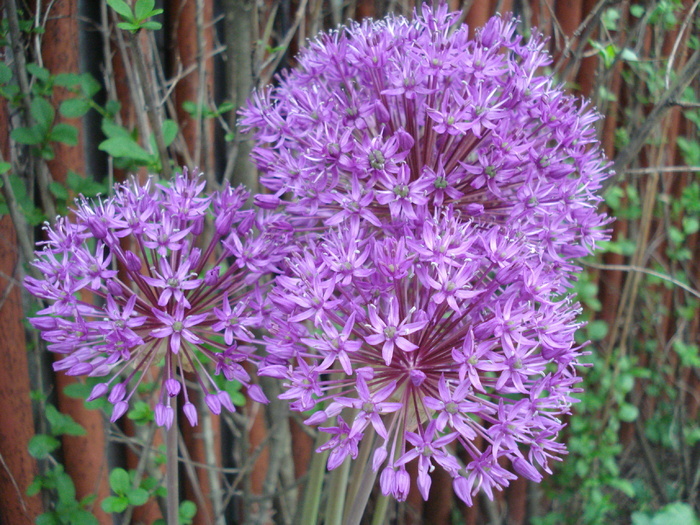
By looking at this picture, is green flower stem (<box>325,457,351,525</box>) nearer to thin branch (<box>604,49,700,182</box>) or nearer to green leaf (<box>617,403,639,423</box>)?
thin branch (<box>604,49,700,182</box>)

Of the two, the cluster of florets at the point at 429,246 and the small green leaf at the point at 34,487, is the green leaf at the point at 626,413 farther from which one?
the small green leaf at the point at 34,487

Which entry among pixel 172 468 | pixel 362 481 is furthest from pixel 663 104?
pixel 172 468

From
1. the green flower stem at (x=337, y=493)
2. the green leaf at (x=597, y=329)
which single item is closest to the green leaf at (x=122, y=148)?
the green flower stem at (x=337, y=493)

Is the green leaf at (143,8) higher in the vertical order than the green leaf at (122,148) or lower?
higher

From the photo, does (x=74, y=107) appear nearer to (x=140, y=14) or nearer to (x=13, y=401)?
(x=140, y=14)

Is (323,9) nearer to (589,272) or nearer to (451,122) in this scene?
(451,122)

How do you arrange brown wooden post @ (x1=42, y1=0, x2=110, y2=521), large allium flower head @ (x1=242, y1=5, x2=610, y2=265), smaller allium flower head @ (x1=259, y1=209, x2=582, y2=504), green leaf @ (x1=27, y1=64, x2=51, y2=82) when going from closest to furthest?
smaller allium flower head @ (x1=259, y1=209, x2=582, y2=504)
large allium flower head @ (x1=242, y1=5, x2=610, y2=265)
green leaf @ (x1=27, y1=64, x2=51, y2=82)
brown wooden post @ (x1=42, y1=0, x2=110, y2=521)

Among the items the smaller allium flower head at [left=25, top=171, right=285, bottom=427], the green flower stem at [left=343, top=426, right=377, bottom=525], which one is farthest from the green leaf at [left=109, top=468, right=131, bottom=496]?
the green flower stem at [left=343, top=426, right=377, bottom=525]
